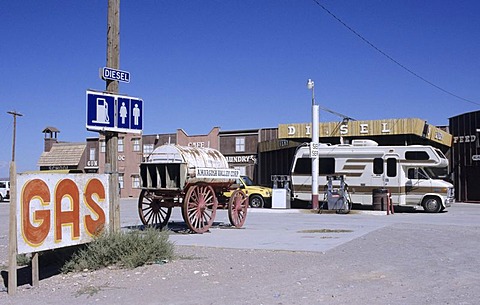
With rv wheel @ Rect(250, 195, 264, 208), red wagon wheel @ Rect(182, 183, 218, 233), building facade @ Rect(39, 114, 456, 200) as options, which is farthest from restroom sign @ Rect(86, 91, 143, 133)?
rv wheel @ Rect(250, 195, 264, 208)

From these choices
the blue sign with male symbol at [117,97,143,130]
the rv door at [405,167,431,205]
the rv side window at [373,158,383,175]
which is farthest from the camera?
the rv side window at [373,158,383,175]

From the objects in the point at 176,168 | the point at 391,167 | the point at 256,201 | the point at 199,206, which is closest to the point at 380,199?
the point at 391,167

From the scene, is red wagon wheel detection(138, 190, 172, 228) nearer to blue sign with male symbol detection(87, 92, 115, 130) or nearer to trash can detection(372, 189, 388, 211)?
blue sign with male symbol detection(87, 92, 115, 130)

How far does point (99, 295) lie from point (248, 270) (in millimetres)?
2603

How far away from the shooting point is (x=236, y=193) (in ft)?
59.9

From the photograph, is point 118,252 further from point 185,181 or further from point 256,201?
point 256,201

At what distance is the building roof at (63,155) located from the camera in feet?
182

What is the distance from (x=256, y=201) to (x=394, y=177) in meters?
Answer: 7.45

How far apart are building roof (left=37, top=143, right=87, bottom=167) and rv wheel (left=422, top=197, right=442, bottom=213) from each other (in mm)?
36778

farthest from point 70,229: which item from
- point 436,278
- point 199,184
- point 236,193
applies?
point 236,193

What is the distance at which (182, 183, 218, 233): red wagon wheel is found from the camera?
15945mm

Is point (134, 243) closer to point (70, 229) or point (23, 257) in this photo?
point (70, 229)

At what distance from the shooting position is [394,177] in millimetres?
26359

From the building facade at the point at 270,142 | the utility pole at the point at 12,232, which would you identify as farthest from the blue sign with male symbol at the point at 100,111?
the building facade at the point at 270,142
